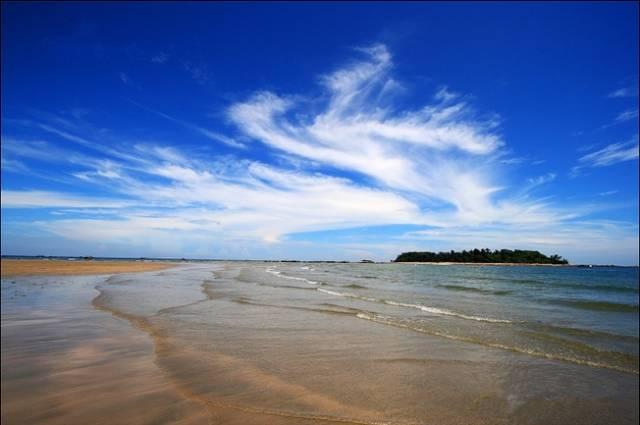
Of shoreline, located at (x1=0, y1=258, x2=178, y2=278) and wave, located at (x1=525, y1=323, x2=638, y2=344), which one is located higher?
wave, located at (x1=525, y1=323, x2=638, y2=344)

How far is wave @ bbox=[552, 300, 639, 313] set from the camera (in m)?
17.8

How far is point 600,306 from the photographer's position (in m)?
18.7

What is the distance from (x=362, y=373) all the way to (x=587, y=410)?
3.59 metres

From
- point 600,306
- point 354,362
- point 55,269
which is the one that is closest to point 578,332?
point 354,362

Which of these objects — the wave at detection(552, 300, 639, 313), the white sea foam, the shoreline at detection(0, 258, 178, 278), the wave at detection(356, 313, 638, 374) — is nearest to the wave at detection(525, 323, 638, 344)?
the white sea foam

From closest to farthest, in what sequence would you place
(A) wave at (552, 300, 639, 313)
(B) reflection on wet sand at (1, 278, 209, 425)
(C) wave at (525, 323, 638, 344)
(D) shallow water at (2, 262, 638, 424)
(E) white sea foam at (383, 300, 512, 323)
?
(B) reflection on wet sand at (1, 278, 209, 425) → (D) shallow water at (2, 262, 638, 424) → (C) wave at (525, 323, 638, 344) → (E) white sea foam at (383, 300, 512, 323) → (A) wave at (552, 300, 639, 313)

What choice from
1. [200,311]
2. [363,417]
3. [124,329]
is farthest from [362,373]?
[200,311]

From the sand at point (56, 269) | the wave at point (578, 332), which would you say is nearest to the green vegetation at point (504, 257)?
the sand at point (56, 269)

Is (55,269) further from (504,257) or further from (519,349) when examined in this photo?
(504,257)

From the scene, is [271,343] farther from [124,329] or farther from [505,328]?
[505,328]

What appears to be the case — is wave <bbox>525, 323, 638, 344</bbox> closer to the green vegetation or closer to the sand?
the sand

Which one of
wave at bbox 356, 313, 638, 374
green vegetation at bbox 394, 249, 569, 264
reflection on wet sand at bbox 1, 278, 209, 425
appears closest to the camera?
reflection on wet sand at bbox 1, 278, 209, 425

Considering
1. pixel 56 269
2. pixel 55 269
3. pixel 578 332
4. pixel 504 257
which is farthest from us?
pixel 504 257

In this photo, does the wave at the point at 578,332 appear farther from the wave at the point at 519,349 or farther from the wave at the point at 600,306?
the wave at the point at 600,306
